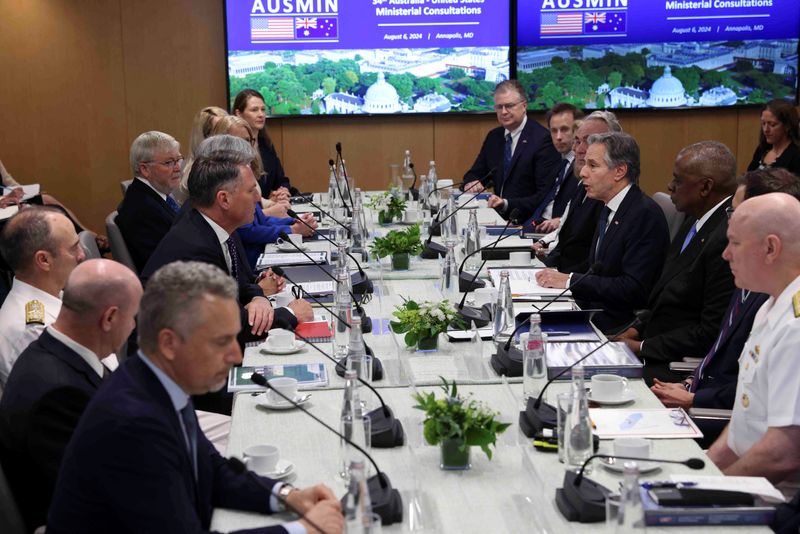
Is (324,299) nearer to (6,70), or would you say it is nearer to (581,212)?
(581,212)

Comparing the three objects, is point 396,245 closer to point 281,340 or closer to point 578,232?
point 578,232

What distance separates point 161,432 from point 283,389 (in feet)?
3.10

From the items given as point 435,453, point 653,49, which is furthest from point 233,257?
point 653,49

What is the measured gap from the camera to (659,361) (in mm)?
3977

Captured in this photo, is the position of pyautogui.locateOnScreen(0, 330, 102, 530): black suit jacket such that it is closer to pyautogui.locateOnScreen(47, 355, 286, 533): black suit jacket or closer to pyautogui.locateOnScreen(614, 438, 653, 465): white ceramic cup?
pyautogui.locateOnScreen(47, 355, 286, 533): black suit jacket

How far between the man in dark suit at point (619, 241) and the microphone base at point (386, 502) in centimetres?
219

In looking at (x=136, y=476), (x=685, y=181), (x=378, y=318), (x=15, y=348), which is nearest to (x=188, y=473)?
(x=136, y=476)

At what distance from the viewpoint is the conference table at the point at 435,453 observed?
2.29 metres

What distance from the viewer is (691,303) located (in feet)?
13.2

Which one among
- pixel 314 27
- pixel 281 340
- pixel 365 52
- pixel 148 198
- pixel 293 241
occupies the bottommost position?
pixel 293 241

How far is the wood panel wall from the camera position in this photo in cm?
869

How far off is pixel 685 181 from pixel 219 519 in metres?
2.59

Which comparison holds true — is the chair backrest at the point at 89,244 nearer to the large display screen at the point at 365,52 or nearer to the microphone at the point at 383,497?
the microphone at the point at 383,497

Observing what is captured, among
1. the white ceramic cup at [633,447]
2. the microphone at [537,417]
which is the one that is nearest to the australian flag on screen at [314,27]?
the microphone at [537,417]
